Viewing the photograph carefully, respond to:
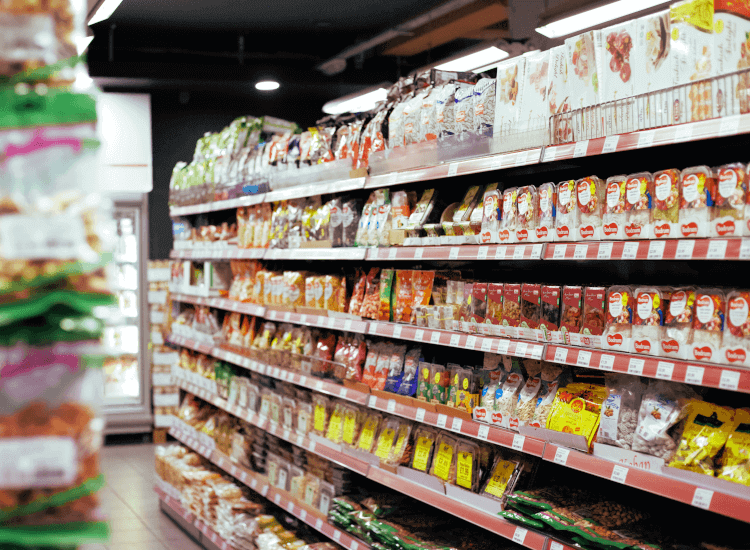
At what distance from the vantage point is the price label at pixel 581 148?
244 centimetres

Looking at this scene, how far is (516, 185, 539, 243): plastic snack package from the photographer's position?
2744 mm

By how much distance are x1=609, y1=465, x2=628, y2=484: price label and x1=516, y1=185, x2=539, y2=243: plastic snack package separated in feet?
2.92

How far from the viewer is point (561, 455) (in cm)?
254

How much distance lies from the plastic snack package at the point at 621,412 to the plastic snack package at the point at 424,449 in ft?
3.54

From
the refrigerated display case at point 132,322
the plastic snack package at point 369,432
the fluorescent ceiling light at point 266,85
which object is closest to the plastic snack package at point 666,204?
the plastic snack package at point 369,432

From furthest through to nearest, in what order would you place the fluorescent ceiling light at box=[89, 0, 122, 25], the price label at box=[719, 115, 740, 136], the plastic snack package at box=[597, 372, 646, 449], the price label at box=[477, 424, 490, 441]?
the fluorescent ceiling light at box=[89, 0, 122, 25] < the price label at box=[477, 424, 490, 441] < the plastic snack package at box=[597, 372, 646, 449] < the price label at box=[719, 115, 740, 136]

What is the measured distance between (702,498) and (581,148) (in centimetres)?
119

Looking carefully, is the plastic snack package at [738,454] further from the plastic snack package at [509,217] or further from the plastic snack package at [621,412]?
the plastic snack package at [509,217]

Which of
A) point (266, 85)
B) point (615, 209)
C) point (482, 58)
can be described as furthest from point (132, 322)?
point (615, 209)

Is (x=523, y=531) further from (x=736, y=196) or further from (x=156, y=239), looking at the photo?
(x=156, y=239)

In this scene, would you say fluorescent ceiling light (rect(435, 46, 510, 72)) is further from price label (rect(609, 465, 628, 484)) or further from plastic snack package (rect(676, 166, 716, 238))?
price label (rect(609, 465, 628, 484))

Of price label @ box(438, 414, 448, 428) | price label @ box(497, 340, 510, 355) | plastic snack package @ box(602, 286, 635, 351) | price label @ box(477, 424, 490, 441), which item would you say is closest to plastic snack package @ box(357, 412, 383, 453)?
price label @ box(438, 414, 448, 428)

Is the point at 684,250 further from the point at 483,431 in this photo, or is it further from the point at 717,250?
the point at 483,431

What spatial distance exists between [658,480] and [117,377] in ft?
24.3
